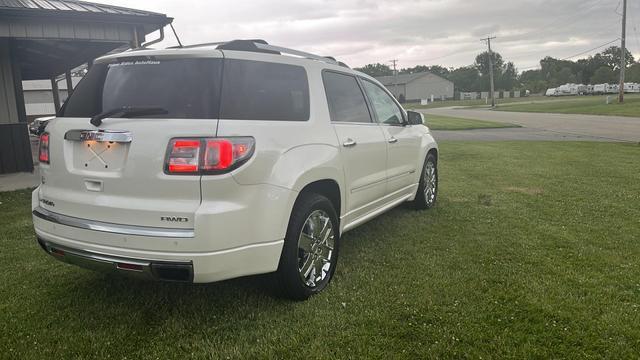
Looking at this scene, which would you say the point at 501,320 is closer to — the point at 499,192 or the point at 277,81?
the point at 277,81

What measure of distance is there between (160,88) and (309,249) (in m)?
1.55

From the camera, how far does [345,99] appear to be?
438 centimetres

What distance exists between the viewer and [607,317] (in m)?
3.32

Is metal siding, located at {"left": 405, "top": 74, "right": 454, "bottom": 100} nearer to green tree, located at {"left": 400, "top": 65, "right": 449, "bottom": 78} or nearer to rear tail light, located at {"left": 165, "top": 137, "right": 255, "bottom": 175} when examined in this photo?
green tree, located at {"left": 400, "top": 65, "right": 449, "bottom": 78}

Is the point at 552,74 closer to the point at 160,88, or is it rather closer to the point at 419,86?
the point at 419,86

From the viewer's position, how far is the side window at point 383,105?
5008mm

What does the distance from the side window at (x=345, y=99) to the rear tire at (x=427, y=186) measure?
1775 millimetres

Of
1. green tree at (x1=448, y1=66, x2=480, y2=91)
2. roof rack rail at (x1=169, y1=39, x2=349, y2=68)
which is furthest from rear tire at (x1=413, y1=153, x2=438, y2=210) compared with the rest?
green tree at (x1=448, y1=66, x2=480, y2=91)

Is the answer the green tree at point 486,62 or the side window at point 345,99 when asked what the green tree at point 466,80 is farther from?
the side window at point 345,99

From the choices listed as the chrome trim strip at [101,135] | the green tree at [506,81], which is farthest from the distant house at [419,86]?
the chrome trim strip at [101,135]

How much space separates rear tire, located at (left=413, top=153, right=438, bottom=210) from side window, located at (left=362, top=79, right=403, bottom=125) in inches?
37.8

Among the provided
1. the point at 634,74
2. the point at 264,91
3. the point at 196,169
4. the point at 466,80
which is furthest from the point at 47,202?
the point at 466,80

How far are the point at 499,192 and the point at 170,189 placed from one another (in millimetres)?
6121

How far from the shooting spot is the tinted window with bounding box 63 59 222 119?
3.02 meters
